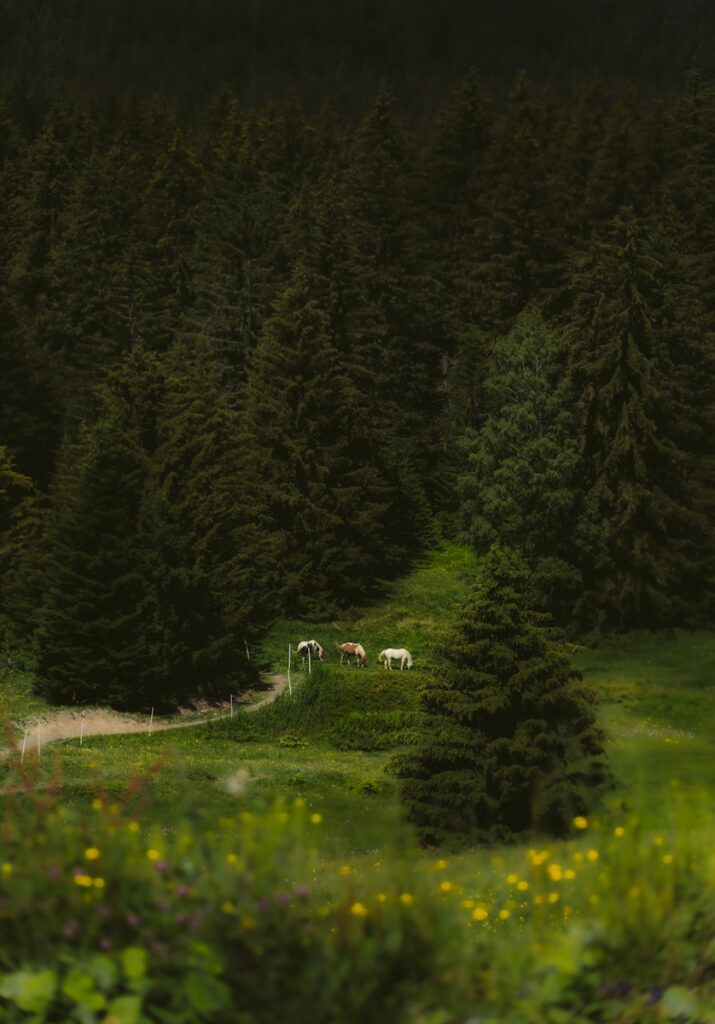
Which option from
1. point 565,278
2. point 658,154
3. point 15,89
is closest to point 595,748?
point 565,278

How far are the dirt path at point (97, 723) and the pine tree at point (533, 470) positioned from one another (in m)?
13.7

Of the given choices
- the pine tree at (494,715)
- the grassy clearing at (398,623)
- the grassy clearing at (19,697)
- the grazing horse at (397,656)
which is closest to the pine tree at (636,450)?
the grassy clearing at (398,623)

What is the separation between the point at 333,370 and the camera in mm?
55062

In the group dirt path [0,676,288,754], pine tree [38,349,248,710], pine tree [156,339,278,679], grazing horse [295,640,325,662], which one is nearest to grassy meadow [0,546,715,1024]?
dirt path [0,676,288,754]

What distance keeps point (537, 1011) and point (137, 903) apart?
1682 mm

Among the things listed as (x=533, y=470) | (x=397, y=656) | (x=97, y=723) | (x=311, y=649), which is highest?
(x=533, y=470)

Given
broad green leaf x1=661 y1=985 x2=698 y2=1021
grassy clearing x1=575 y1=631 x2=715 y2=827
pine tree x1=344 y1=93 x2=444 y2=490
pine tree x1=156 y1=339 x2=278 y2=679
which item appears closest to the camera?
broad green leaf x1=661 y1=985 x2=698 y2=1021

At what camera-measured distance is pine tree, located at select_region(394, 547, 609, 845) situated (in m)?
23.6

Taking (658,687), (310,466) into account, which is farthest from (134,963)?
(310,466)

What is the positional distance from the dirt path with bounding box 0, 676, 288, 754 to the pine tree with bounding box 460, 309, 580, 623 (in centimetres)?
1374

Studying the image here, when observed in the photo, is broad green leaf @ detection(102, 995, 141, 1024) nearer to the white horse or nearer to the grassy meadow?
the grassy meadow

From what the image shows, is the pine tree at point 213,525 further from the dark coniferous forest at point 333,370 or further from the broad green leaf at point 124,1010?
the broad green leaf at point 124,1010

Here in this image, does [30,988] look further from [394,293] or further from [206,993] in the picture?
[394,293]

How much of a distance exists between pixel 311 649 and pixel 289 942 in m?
41.9
